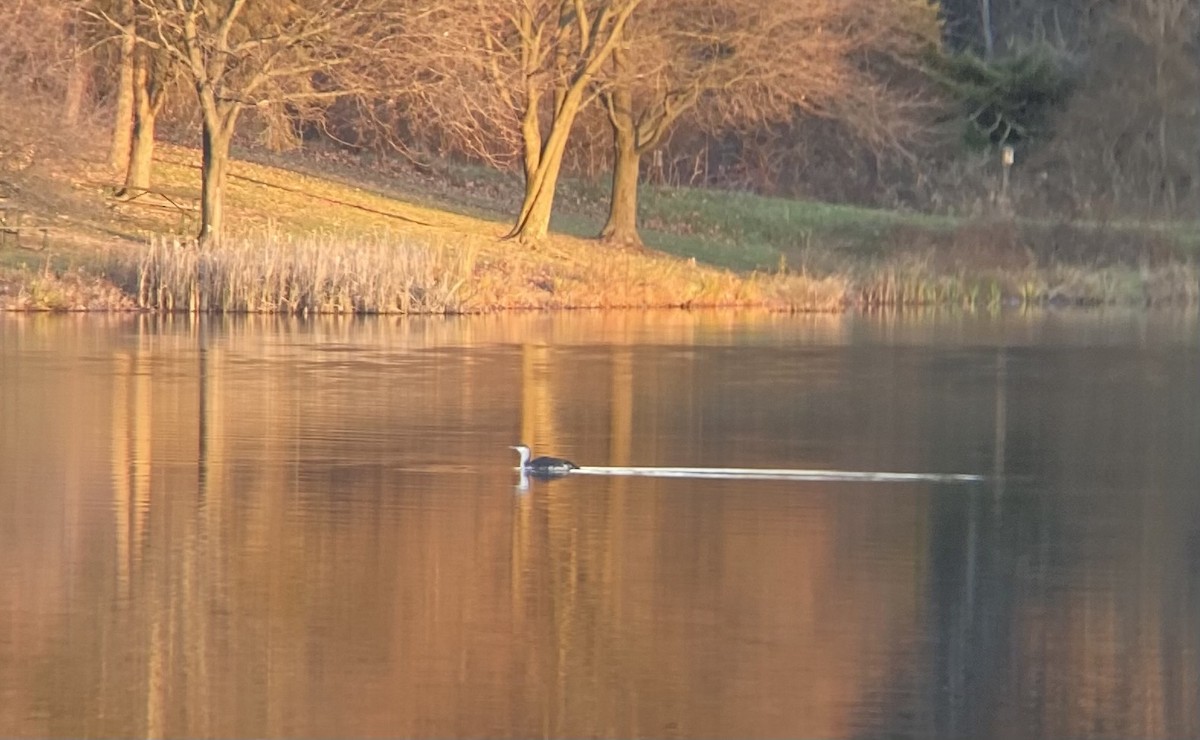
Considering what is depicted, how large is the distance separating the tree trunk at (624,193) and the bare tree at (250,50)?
9.92 meters

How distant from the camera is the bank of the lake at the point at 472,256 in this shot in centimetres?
3709

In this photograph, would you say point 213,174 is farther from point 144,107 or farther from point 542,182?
point 542,182

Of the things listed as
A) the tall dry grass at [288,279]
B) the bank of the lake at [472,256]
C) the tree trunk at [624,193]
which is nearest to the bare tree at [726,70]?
the tree trunk at [624,193]

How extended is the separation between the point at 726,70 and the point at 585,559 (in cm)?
3546

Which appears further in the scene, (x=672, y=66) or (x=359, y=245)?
(x=672, y=66)

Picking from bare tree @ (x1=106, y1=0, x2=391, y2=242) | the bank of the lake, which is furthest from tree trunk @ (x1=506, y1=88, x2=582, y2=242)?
bare tree @ (x1=106, y1=0, x2=391, y2=242)

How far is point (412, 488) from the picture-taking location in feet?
52.5

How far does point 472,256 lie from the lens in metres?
41.2

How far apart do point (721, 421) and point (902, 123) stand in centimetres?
3344

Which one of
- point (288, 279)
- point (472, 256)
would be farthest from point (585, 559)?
point (472, 256)

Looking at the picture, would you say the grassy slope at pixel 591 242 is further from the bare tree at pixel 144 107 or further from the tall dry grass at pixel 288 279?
the tall dry grass at pixel 288 279

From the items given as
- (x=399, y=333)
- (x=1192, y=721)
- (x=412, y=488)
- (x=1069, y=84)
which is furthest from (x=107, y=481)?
(x=1069, y=84)

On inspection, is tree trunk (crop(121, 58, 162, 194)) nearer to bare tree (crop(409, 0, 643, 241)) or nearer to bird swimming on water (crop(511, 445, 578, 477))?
bare tree (crop(409, 0, 643, 241))

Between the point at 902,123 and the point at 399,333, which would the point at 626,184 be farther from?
the point at 399,333
